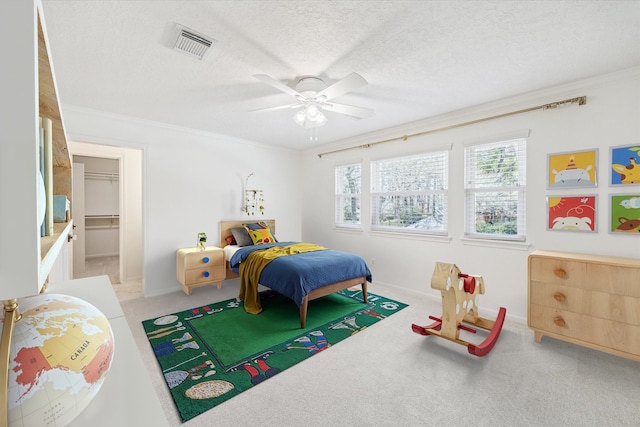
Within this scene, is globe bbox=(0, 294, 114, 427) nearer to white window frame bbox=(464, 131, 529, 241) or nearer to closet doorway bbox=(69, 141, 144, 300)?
white window frame bbox=(464, 131, 529, 241)

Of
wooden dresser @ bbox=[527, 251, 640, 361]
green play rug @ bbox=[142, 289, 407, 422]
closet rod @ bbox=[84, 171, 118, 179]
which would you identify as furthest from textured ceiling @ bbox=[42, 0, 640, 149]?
closet rod @ bbox=[84, 171, 118, 179]

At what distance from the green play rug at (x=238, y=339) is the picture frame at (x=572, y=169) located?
7.13 feet

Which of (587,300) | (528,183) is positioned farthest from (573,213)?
(587,300)

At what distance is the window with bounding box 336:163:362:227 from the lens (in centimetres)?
484

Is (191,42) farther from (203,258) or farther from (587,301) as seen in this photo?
(587,301)

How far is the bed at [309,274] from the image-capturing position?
292 cm

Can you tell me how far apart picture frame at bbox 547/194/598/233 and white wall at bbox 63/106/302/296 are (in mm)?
4174

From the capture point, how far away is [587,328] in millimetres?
2359

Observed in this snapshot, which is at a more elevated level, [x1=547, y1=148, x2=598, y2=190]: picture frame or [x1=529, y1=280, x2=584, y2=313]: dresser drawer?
[x1=547, y1=148, x2=598, y2=190]: picture frame

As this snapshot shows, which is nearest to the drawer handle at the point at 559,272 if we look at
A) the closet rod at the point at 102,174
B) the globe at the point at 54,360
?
the globe at the point at 54,360

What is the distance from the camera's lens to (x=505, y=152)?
3189 millimetres

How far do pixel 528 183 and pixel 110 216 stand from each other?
26.4ft

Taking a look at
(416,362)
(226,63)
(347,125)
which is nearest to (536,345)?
(416,362)

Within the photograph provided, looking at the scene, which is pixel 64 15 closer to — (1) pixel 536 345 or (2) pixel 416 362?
(2) pixel 416 362
